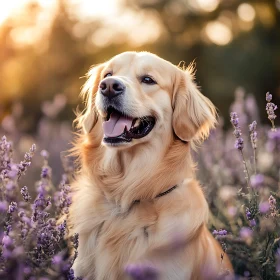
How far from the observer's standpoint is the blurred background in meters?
17.3

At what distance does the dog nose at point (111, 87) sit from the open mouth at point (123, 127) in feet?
0.49

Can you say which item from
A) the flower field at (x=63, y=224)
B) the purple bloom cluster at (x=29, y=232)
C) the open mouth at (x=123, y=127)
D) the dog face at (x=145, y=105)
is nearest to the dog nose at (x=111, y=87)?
the dog face at (x=145, y=105)

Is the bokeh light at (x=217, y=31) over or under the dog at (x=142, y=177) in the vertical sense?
under

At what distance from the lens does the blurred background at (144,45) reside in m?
17.3

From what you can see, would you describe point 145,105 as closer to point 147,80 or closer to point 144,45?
point 147,80

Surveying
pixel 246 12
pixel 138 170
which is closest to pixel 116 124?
pixel 138 170

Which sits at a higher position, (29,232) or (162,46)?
(29,232)

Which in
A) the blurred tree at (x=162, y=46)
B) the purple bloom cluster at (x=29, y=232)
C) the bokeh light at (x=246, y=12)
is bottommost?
the blurred tree at (x=162, y=46)

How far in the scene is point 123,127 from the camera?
318cm

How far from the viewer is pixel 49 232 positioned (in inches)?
93.9

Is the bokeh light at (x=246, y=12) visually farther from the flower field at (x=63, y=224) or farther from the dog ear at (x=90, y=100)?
the dog ear at (x=90, y=100)

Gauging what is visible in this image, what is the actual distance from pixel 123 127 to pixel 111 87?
286mm

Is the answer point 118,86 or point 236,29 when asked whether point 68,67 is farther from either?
point 118,86

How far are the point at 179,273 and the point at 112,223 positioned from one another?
564 millimetres
